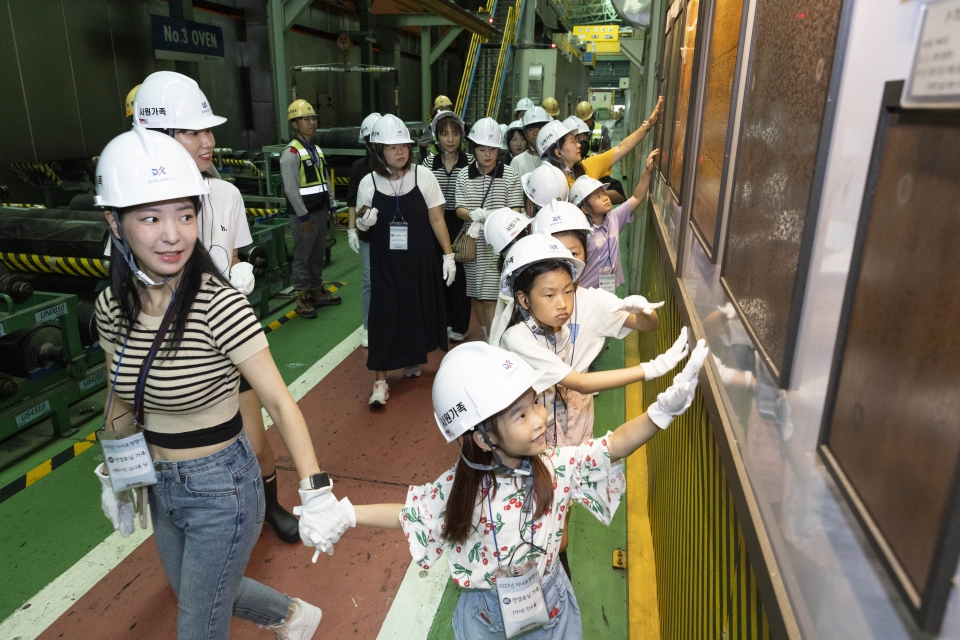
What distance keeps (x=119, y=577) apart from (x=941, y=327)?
3693mm

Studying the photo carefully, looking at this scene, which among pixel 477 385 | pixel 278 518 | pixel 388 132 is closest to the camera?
pixel 477 385

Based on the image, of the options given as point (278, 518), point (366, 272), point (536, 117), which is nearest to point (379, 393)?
point (366, 272)

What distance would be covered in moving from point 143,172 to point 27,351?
10.9ft

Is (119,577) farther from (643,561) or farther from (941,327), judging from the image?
(941,327)

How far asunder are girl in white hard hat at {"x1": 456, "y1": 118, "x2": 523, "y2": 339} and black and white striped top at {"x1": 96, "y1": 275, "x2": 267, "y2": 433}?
321 centimetres

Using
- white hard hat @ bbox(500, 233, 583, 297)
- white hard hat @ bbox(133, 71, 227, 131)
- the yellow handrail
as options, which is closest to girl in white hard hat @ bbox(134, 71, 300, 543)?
white hard hat @ bbox(133, 71, 227, 131)

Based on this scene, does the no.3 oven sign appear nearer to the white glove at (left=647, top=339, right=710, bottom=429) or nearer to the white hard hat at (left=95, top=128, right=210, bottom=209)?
the white hard hat at (left=95, top=128, right=210, bottom=209)

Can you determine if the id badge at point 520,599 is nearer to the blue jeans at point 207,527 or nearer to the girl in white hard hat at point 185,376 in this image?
the girl in white hard hat at point 185,376

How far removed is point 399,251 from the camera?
486cm

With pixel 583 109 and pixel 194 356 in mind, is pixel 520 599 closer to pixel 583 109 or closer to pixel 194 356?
pixel 194 356

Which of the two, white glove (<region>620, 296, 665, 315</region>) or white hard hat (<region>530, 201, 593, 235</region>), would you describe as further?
white hard hat (<region>530, 201, 593, 235</region>)

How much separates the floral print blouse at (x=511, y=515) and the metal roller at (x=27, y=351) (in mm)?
3776

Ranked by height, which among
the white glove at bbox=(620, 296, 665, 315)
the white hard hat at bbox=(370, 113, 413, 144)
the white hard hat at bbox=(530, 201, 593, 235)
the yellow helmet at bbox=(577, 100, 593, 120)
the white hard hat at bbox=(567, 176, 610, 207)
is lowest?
the white glove at bbox=(620, 296, 665, 315)

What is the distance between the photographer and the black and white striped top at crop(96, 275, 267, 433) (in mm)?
1907
